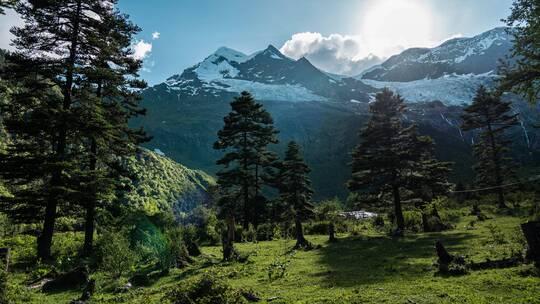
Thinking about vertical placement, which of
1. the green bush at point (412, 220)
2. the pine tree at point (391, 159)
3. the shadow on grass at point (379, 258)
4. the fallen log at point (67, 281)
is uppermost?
the pine tree at point (391, 159)

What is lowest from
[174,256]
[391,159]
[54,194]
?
[174,256]

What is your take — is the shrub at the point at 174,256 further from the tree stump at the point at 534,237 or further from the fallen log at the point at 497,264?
the tree stump at the point at 534,237

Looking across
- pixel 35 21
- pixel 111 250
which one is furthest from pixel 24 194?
pixel 35 21

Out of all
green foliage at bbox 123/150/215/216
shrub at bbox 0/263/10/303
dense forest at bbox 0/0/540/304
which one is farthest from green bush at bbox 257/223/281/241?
green foliage at bbox 123/150/215/216

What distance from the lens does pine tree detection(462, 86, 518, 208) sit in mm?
44750

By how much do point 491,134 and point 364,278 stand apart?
38.2 m

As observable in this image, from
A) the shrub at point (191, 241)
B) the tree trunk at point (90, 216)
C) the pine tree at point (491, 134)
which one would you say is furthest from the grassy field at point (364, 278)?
the pine tree at point (491, 134)

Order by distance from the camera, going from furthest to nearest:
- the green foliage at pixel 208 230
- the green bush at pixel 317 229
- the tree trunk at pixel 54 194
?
1. the green bush at pixel 317 229
2. the green foliage at pixel 208 230
3. the tree trunk at pixel 54 194

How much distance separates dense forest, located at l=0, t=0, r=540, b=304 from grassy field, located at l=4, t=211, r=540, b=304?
9 centimetres

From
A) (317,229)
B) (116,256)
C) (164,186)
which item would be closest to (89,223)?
(116,256)

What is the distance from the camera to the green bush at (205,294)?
10898 mm

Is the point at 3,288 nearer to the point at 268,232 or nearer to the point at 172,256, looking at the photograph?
the point at 172,256

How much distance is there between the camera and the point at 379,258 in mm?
19281

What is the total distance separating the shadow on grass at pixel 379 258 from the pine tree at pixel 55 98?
15649mm
